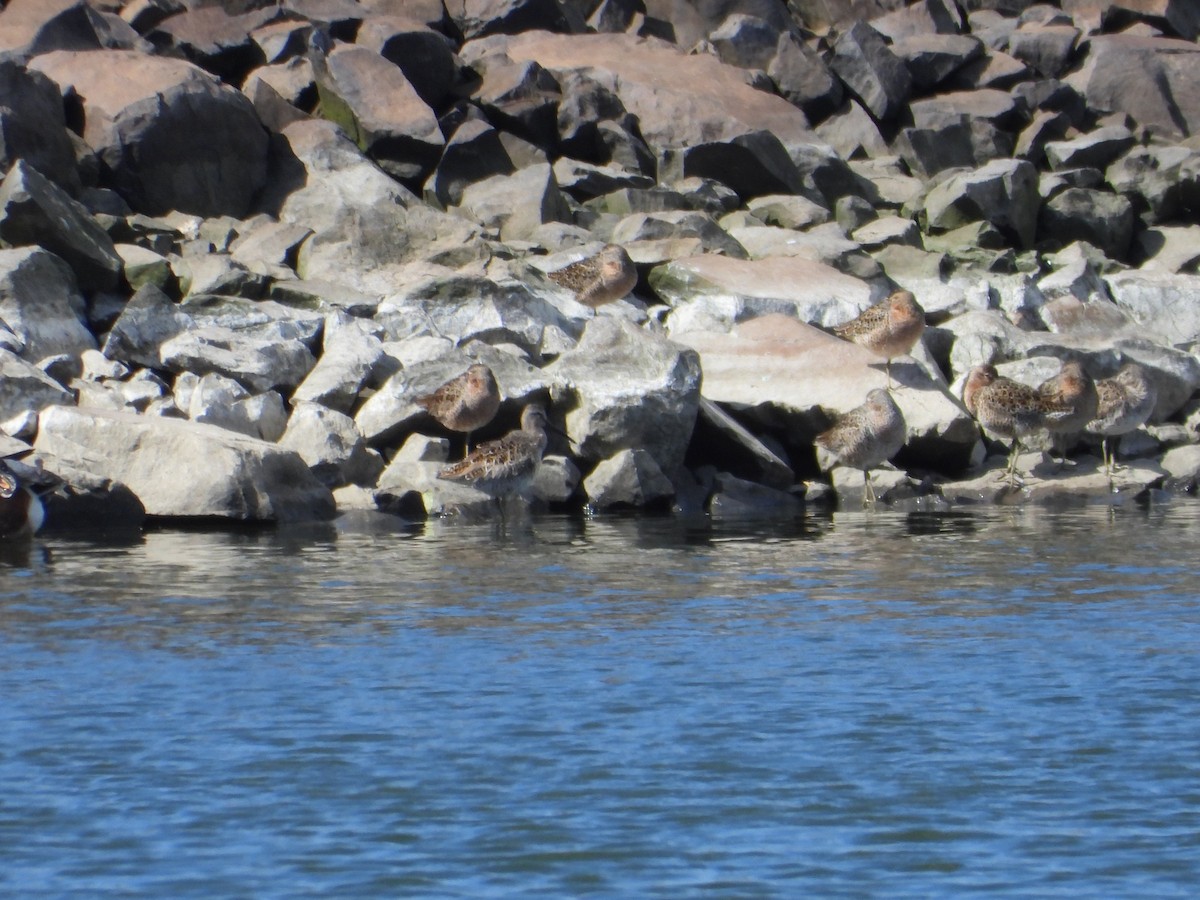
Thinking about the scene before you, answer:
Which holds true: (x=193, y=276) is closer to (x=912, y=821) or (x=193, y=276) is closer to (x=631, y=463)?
(x=631, y=463)

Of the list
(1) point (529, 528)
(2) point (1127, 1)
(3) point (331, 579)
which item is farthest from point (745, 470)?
(2) point (1127, 1)

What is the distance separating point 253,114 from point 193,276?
5.69m

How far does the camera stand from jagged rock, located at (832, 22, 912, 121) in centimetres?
3150

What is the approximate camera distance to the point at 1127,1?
3684 cm

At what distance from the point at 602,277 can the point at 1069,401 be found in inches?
207

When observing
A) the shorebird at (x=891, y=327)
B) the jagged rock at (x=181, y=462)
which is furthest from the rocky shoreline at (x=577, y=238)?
the shorebird at (x=891, y=327)

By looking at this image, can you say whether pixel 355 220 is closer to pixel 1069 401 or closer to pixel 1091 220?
pixel 1069 401

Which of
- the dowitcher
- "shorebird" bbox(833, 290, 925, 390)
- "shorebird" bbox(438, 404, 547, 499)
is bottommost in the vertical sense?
"shorebird" bbox(438, 404, 547, 499)

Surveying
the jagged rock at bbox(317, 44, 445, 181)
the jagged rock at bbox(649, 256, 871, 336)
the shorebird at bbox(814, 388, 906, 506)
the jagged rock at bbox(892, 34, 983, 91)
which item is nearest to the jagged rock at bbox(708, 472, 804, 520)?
the shorebird at bbox(814, 388, 906, 506)

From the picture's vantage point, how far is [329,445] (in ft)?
51.7

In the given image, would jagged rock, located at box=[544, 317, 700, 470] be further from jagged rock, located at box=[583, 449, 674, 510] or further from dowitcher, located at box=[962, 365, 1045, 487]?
dowitcher, located at box=[962, 365, 1045, 487]

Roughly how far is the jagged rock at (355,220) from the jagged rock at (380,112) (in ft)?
4.68

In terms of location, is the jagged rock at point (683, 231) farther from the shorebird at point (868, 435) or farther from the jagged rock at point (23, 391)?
the jagged rock at point (23, 391)

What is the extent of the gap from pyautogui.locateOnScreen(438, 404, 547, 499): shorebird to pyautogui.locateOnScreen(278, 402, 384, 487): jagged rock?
76 centimetres
